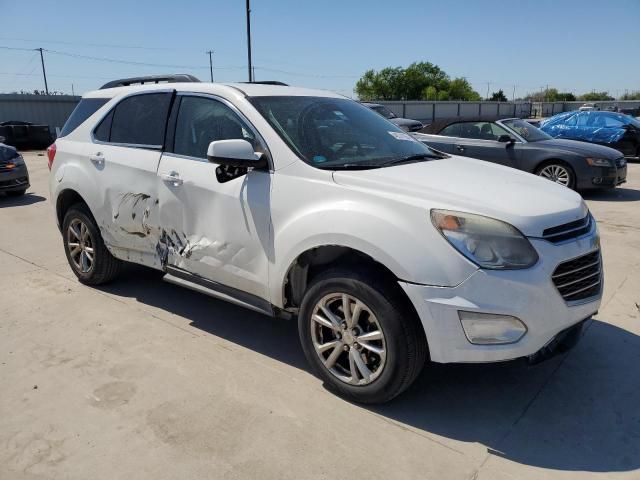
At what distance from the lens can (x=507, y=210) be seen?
2.76 meters

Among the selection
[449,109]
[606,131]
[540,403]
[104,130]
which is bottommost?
[540,403]

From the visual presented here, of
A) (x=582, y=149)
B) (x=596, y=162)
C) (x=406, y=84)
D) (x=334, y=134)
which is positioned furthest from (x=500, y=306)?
(x=406, y=84)

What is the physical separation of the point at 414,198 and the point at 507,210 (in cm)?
48

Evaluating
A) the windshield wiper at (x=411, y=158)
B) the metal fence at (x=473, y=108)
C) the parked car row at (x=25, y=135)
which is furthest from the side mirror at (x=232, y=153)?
the metal fence at (x=473, y=108)

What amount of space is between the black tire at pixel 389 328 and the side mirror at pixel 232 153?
34.9 inches

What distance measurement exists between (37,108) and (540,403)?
3847 cm

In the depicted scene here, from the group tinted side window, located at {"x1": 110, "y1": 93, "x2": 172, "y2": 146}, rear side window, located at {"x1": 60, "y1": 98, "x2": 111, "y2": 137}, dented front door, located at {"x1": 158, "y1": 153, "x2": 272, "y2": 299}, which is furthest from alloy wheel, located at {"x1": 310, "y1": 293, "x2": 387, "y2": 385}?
rear side window, located at {"x1": 60, "y1": 98, "x2": 111, "y2": 137}

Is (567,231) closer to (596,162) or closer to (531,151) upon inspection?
(531,151)

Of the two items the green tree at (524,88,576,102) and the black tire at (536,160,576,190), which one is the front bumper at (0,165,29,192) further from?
the green tree at (524,88,576,102)

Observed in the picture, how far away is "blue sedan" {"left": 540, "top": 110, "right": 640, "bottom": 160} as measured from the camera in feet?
48.3

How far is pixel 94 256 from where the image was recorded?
16.0 feet

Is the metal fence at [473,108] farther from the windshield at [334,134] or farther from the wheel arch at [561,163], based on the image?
the windshield at [334,134]

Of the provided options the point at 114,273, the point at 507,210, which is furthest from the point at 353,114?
the point at 114,273

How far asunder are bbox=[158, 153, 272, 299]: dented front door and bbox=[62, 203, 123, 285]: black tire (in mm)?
1037
